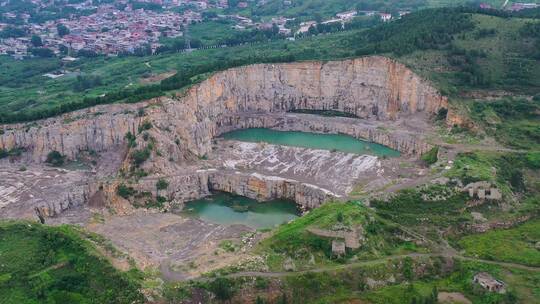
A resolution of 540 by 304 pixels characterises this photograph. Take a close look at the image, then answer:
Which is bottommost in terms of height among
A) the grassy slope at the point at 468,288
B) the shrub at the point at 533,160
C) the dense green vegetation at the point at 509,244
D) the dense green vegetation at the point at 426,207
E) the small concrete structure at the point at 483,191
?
the grassy slope at the point at 468,288

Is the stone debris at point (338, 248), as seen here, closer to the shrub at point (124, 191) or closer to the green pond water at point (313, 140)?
the shrub at point (124, 191)

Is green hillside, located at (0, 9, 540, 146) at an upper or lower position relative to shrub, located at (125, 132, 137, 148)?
upper

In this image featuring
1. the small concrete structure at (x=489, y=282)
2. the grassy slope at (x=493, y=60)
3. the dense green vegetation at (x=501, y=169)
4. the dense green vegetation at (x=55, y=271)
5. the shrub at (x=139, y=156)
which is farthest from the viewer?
the grassy slope at (x=493, y=60)

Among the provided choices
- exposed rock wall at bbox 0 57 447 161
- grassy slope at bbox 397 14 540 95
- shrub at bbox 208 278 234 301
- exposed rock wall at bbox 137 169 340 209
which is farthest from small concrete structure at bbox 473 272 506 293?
grassy slope at bbox 397 14 540 95

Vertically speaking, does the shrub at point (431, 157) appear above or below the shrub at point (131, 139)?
below

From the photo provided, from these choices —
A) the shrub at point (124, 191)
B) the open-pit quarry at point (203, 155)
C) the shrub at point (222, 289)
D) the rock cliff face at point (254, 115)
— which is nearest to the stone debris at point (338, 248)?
the open-pit quarry at point (203, 155)

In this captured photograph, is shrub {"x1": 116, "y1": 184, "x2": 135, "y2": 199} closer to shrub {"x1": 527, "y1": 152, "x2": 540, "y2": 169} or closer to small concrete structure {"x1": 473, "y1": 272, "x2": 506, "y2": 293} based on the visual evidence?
small concrete structure {"x1": 473, "y1": 272, "x2": 506, "y2": 293}

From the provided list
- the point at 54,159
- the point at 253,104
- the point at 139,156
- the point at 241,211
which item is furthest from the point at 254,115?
the point at 54,159

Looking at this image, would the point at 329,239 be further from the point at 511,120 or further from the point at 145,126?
the point at 511,120
